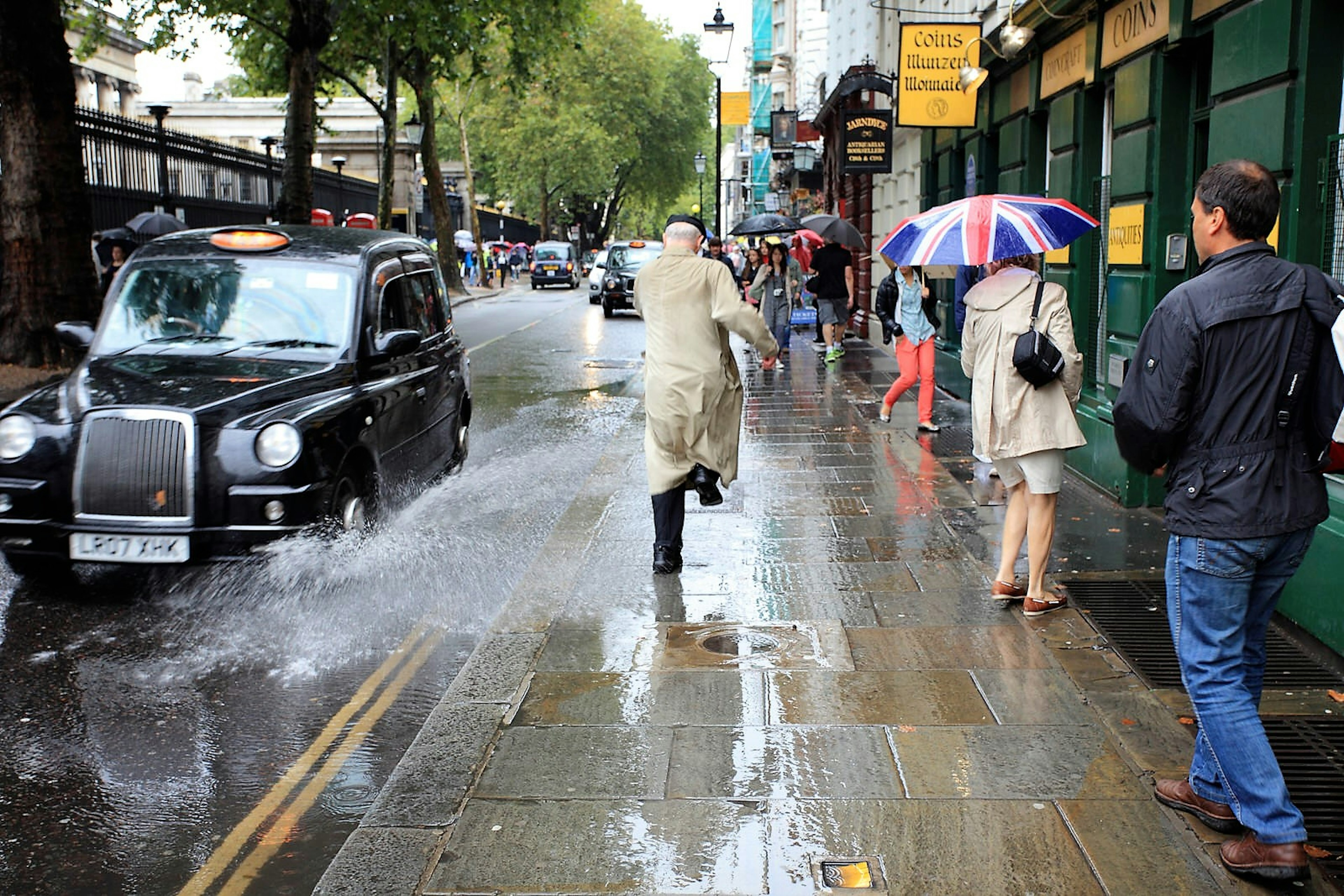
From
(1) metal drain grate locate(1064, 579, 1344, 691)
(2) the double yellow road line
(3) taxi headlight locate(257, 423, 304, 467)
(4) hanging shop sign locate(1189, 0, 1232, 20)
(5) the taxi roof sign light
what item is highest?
(4) hanging shop sign locate(1189, 0, 1232, 20)

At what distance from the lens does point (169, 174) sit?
24.8m

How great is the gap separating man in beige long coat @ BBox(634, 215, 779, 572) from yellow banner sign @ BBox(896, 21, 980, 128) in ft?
26.1

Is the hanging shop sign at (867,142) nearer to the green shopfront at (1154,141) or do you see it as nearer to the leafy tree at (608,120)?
the green shopfront at (1154,141)

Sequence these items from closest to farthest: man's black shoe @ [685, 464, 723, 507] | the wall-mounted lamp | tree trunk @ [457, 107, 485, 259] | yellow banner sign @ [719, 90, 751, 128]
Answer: man's black shoe @ [685, 464, 723, 507]
the wall-mounted lamp
yellow banner sign @ [719, 90, 751, 128]
tree trunk @ [457, 107, 485, 259]

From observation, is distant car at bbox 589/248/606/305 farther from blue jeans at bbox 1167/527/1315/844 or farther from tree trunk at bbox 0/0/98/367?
blue jeans at bbox 1167/527/1315/844

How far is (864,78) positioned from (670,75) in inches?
2264

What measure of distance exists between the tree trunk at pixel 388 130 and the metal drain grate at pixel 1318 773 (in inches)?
1226

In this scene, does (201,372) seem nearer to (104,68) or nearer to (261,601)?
(261,601)

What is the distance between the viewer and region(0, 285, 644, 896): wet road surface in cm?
394

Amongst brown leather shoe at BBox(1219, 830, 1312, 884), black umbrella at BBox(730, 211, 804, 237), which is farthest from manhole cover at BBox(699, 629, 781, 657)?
black umbrella at BBox(730, 211, 804, 237)

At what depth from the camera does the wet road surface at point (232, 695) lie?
3938 mm

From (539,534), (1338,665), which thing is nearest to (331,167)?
(539,534)

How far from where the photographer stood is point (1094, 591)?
6.52 metres

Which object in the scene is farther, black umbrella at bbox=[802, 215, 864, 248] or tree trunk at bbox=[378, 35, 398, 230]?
tree trunk at bbox=[378, 35, 398, 230]
